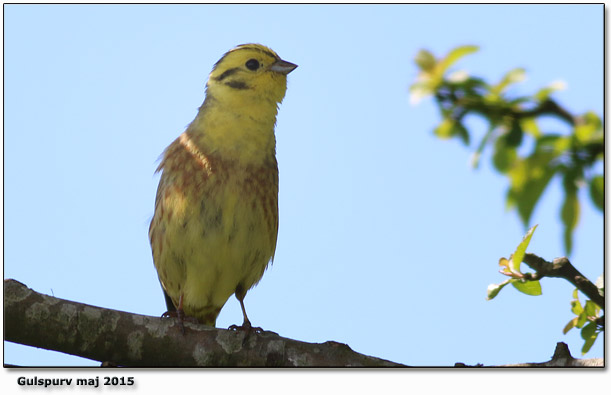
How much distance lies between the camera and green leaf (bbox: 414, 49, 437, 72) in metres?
1.50

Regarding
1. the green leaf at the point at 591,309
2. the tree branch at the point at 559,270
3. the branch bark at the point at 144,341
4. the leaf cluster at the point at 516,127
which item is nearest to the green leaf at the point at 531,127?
the leaf cluster at the point at 516,127

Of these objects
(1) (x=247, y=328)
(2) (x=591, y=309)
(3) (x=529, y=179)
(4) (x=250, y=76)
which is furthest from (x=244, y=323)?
(3) (x=529, y=179)

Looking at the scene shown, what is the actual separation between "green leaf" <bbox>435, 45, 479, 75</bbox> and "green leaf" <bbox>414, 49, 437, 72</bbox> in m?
0.01

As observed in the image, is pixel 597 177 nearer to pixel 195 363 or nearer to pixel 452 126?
pixel 452 126

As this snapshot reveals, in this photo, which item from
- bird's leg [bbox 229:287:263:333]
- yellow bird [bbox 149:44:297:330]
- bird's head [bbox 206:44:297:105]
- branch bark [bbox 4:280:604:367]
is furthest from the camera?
bird's head [bbox 206:44:297:105]

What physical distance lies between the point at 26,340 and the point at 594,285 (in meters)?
2.56

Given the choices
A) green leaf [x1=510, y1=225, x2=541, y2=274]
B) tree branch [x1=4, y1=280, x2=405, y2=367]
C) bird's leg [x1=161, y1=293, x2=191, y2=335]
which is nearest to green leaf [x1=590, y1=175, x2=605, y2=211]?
green leaf [x1=510, y1=225, x2=541, y2=274]

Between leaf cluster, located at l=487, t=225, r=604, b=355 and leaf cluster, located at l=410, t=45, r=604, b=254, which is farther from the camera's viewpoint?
leaf cluster, located at l=487, t=225, r=604, b=355

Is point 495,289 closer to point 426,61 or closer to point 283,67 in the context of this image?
point 426,61

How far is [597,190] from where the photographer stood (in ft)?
5.36

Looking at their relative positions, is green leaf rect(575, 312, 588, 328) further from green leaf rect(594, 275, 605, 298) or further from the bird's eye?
the bird's eye

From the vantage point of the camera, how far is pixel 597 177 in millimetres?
1618

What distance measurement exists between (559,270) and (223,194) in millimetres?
2152
